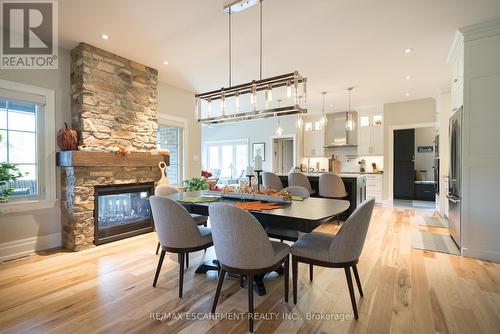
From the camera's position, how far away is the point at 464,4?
2525mm

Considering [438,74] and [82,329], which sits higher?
[438,74]

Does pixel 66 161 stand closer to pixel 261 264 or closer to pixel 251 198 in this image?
pixel 251 198

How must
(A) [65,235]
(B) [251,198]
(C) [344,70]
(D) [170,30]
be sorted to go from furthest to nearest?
1. (C) [344,70]
2. (A) [65,235]
3. (D) [170,30]
4. (B) [251,198]

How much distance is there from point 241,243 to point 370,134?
21.1 ft

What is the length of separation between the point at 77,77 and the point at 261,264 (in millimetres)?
3573

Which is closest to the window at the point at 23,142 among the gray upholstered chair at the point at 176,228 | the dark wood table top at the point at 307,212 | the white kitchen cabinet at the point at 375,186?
the gray upholstered chair at the point at 176,228

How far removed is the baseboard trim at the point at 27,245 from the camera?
305 cm

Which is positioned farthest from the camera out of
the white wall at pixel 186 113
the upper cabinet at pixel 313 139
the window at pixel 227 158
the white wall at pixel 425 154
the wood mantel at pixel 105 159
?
the window at pixel 227 158

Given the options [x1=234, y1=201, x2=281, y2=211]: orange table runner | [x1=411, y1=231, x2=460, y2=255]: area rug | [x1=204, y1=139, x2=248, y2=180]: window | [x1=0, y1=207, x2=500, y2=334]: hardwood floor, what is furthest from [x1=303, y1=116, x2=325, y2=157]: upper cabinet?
[x1=234, y1=201, x2=281, y2=211]: orange table runner

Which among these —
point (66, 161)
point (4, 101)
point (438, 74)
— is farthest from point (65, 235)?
point (438, 74)

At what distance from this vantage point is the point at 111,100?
3.75 m

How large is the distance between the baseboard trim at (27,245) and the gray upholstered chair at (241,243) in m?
2.95

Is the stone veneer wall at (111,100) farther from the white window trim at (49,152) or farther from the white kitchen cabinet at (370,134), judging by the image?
the white kitchen cabinet at (370,134)

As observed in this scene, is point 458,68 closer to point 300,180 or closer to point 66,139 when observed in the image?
point 300,180
